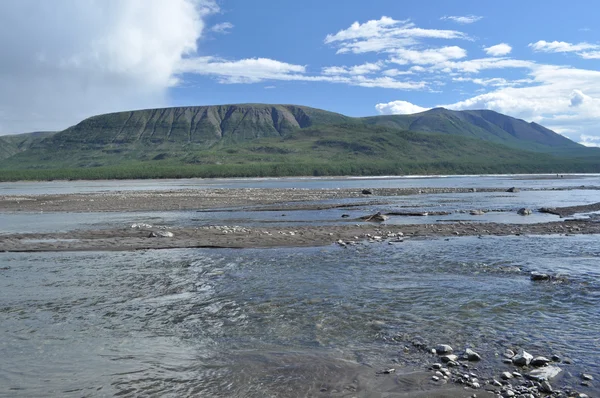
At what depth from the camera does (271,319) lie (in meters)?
14.0

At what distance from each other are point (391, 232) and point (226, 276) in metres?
15.4

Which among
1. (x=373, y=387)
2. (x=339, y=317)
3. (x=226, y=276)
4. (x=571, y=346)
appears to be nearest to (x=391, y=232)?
(x=226, y=276)

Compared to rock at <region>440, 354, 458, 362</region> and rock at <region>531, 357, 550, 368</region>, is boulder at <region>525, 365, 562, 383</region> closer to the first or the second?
rock at <region>531, 357, 550, 368</region>

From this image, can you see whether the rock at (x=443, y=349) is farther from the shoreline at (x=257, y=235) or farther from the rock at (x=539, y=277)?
the shoreline at (x=257, y=235)

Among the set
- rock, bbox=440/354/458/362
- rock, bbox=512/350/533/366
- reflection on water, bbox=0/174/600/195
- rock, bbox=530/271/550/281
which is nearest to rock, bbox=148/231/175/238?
rock, bbox=530/271/550/281

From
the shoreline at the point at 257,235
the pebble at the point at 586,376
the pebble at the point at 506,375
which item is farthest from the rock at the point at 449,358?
the shoreline at the point at 257,235

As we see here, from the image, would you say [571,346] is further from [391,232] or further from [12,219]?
[12,219]

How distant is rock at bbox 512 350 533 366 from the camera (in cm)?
1018

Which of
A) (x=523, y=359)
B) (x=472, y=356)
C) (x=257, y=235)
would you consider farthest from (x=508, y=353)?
(x=257, y=235)

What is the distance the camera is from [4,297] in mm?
16859

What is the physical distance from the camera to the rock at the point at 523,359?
33.4 feet

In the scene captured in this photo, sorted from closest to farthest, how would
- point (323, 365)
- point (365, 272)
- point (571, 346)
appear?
point (323, 365) → point (571, 346) → point (365, 272)

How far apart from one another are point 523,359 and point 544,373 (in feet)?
1.92

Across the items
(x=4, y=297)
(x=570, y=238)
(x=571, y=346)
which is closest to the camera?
(x=571, y=346)
